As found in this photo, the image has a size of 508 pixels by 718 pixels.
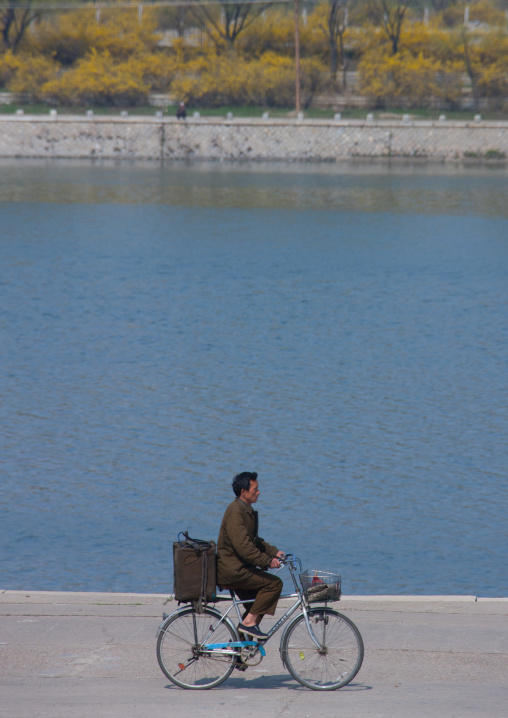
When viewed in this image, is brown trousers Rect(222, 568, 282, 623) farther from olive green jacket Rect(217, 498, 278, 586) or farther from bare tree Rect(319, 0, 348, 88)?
bare tree Rect(319, 0, 348, 88)

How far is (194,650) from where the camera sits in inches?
249

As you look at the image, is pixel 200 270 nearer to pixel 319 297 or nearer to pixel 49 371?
pixel 319 297

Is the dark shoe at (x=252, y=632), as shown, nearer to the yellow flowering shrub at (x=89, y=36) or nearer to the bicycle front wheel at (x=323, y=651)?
the bicycle front wheel at (x=323, y=651)

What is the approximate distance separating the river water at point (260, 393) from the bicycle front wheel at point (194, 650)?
445 cm

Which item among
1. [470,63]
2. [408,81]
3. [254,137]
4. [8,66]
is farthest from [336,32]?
[8,66]

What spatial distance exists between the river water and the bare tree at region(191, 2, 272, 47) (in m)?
38.0

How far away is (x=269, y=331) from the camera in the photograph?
2431 cm

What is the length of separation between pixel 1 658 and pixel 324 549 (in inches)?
238

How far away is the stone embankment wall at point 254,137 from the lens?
203 ft

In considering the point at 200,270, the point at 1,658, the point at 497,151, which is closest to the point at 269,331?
the point at 200,270

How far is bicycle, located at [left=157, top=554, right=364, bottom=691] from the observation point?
20.5 feet

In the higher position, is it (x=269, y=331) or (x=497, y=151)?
(x=497, y=151)

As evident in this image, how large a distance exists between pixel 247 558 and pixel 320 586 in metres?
0.49

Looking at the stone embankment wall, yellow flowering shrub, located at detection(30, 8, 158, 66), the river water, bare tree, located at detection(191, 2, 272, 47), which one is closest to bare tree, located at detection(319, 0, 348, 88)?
bare tree, located at detection(191, 2, 272, 47)
